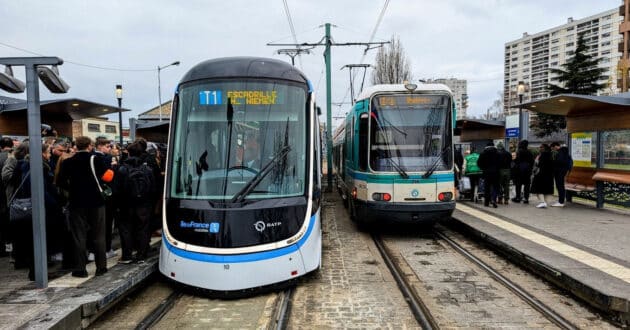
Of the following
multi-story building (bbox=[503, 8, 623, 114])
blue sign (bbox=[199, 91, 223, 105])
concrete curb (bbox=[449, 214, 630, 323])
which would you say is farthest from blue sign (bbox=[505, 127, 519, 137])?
multi-story building (bbox=[503, 8, 623, 114])

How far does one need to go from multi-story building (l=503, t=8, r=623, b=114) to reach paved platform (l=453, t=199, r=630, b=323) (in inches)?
3319

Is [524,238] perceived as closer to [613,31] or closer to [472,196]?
[472,196]

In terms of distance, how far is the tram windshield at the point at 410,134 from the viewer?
8680mm

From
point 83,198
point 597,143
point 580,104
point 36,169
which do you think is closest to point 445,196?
point 580,104

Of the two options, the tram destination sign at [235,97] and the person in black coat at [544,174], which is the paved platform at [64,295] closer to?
the tram destination sign at [235,97]

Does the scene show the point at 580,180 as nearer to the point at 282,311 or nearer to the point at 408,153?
the point at 408,153

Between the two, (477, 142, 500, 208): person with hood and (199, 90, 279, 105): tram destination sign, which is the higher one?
(199, 90, 279, 105): tram destination sign

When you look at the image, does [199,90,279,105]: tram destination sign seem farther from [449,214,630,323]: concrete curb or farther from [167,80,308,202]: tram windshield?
[449,214,630,323]: concrete curb

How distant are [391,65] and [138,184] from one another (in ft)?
93.4

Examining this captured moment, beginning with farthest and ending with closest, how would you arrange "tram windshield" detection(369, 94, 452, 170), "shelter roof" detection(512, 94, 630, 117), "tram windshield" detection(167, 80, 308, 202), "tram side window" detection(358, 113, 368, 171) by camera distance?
1. "shelter roof" detection(512, 94, 630, 117)
2. "tram side window" detection(358, 113, 368, 171)
3. "tram windshield" detection(369, 94, 452, 170)
4. "tram windshield" detection(167, 80, 308, 202)

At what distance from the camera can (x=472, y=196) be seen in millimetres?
13695

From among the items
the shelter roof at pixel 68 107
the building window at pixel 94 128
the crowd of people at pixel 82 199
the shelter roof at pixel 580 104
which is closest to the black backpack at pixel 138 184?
the crowd of people at pixel 82 199

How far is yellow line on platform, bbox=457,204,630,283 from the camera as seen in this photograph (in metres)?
5.87

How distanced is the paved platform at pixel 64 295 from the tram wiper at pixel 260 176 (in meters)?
1.74
